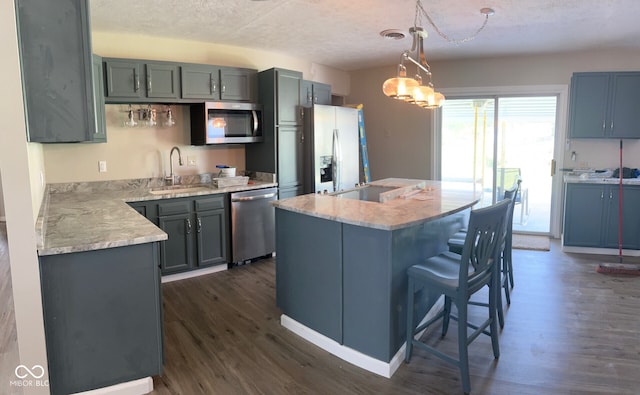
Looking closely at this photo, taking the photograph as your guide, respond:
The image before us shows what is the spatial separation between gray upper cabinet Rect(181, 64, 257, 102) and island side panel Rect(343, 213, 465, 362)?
2685mm

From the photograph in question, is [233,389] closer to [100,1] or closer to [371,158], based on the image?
[100,1]

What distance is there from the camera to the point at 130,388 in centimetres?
230

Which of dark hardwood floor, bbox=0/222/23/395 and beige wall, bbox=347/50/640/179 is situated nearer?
dark hardwood floor, bbox=0/222/23/395

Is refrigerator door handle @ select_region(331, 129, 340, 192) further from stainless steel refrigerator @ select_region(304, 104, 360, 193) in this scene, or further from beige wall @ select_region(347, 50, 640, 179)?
beige wall @ select_region(347, 50, 640, 179)

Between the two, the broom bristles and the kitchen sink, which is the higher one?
the kitchen sink

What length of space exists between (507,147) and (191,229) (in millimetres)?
4506

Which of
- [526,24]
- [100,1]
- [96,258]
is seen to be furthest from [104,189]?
[526,24]

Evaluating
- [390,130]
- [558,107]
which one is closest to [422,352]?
[390,130]

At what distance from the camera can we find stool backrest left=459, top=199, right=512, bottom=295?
2.27m

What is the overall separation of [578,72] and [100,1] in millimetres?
5404

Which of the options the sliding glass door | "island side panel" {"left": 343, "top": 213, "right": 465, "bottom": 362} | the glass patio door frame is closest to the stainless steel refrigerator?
the sliding glass door

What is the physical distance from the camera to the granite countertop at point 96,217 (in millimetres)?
2160

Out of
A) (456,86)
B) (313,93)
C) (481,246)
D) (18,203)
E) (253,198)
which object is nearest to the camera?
(18,203)

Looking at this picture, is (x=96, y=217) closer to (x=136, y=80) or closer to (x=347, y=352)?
(x=136, y=80)
